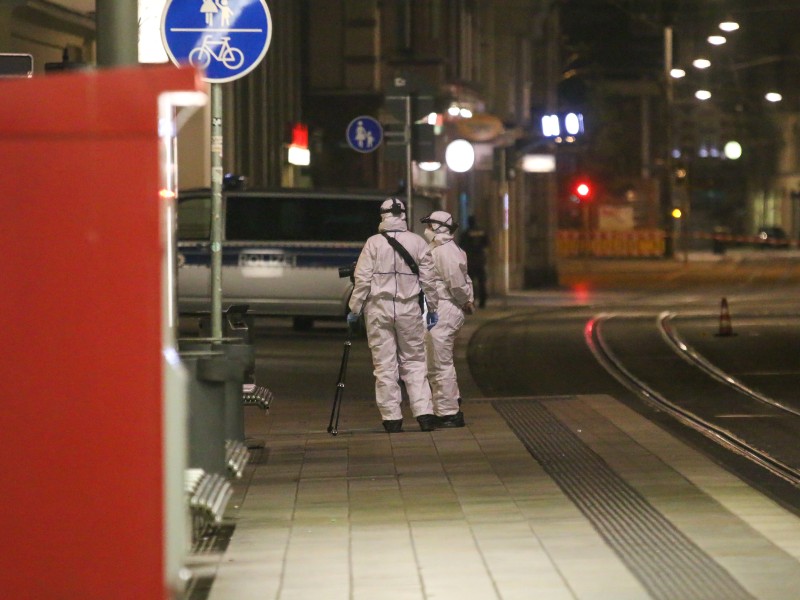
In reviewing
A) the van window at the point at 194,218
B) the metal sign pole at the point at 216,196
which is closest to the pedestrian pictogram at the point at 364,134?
the van window at the point at 194,218

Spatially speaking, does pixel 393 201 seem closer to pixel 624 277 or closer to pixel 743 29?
pixel 624 277

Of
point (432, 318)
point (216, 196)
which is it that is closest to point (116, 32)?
point (216, 196)

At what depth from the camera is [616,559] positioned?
743cm

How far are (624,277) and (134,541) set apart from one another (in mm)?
42692

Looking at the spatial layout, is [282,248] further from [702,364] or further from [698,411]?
[698,411]

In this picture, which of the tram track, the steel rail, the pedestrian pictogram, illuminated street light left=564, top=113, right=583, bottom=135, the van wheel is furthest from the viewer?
illuminated street light left=564, top=113, right=583, bottom=135

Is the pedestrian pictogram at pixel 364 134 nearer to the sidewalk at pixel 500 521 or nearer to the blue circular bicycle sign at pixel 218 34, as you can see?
the sidewalk at pixel 500 521

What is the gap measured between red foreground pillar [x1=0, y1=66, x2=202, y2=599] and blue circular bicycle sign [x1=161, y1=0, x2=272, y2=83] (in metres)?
5.93

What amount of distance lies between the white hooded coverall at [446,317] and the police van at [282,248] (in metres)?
10.6

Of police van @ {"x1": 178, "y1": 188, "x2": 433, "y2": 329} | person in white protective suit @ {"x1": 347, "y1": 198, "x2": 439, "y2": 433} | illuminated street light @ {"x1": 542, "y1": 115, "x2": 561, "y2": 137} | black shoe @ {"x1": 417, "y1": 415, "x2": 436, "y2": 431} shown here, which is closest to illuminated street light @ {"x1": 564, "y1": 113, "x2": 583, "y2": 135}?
illuminated street light @ {"x1": 542, "y1": 115, "x2": 561, "y2": 137}

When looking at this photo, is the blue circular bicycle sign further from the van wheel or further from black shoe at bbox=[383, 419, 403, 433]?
the van wheel

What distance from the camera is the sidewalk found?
22.9ft

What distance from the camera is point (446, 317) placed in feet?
41.7

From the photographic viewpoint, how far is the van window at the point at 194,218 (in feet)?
77.5
